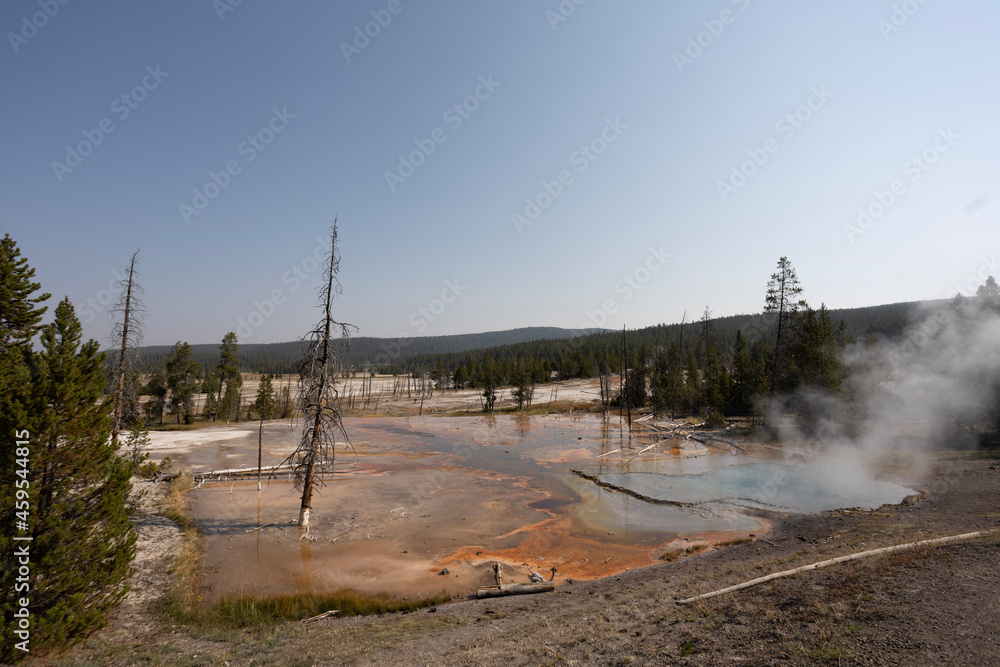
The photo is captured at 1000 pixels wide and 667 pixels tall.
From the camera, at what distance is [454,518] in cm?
2167

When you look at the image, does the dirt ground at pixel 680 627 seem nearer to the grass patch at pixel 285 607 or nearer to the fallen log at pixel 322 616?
the fallen log at pixel 322 616

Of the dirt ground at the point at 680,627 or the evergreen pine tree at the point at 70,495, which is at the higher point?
the evergreen pine tree at the point at 70,495

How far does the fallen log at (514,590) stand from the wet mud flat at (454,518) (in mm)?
Result: 692

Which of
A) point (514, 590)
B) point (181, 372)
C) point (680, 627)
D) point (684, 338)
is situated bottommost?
point (514, 590)

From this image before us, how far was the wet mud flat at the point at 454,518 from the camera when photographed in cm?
1546

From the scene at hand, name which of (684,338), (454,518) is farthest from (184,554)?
(684,338)

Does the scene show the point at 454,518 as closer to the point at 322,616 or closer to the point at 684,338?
the point at 322,616

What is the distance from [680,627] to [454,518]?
1407 cm

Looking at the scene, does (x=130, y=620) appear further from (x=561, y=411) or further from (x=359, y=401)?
(x=359, y=401)

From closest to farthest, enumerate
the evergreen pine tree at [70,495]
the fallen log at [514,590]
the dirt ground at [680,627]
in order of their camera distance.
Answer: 1. the dirt ground at [680,627]
2. the evergreen pine tree at [70,495]
3. the fallen log at [514,590]

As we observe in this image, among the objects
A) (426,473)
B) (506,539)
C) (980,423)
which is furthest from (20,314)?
(980,423)

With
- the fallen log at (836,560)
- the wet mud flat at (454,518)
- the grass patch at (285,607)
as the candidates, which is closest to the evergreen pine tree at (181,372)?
the wet mud flat at (454,518)

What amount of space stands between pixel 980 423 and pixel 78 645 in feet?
168

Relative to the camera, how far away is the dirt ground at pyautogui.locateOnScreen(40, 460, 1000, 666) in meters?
7.84
